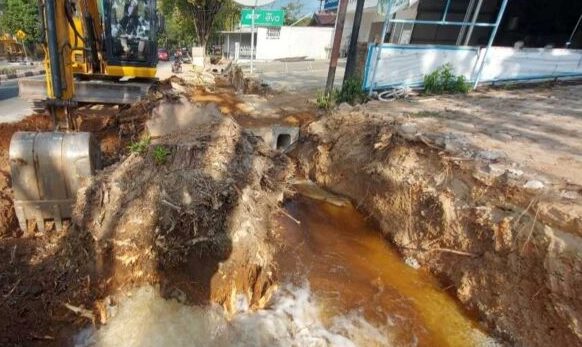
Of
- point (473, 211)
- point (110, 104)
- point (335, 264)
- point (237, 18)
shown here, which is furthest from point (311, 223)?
point (237, 18)

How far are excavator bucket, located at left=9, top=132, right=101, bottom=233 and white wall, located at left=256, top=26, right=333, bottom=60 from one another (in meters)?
20.1

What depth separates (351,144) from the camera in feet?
20.0

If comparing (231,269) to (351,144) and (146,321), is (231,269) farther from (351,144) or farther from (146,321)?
(351,144)

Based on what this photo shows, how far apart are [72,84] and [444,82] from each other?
8650 mm

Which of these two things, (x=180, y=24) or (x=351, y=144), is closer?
(x=351, y=144)

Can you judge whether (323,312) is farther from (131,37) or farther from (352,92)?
(131,37)

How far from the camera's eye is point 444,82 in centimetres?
883

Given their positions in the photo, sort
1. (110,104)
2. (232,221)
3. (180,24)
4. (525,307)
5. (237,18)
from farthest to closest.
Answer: (237,18)
(180,24)
(110,104)
(232,221)
(525,307)

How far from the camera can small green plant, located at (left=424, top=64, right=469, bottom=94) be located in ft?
28.4

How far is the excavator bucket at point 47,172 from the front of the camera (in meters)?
3.47

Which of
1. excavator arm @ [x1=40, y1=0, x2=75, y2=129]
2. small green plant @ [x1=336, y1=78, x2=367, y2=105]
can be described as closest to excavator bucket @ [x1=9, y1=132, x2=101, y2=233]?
excavator arm @ [x1=40, y1=0, x2=75, y2=129]

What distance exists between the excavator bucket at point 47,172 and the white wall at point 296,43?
65.9ft

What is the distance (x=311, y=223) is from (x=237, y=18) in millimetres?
27069

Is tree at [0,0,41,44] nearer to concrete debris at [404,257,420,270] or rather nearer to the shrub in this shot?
the shrub
